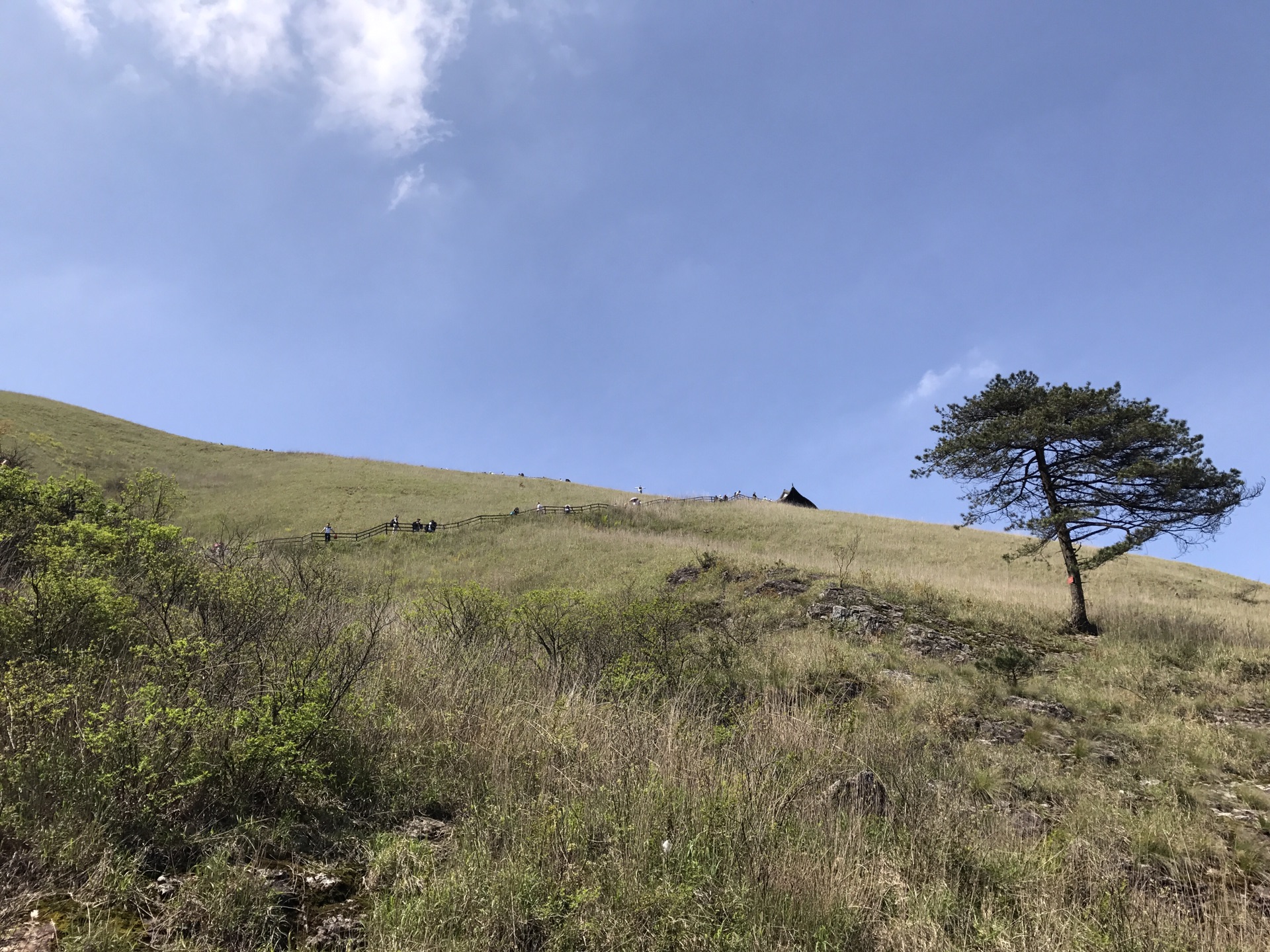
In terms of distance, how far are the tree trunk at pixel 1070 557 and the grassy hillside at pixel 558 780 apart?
12.6 feet

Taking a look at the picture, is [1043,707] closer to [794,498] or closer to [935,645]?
[935,645]

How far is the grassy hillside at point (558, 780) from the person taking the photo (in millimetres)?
3719

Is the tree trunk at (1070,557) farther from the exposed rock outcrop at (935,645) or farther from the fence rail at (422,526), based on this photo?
the fence rail at (422,526)

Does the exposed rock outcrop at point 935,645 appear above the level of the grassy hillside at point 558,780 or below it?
above

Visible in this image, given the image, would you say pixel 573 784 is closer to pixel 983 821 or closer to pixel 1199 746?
pixel 983 821

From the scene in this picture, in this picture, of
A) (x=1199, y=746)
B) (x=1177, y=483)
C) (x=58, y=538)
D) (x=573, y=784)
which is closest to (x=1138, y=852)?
(x=1199, y=746)

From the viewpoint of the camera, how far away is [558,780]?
529 centimetres

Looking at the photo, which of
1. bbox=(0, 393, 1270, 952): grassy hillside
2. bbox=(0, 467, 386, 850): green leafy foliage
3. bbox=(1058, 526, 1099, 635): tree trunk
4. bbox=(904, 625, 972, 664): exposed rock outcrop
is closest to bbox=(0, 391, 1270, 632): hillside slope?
bbox=(1058, 526, 1099, 635): tree trunk

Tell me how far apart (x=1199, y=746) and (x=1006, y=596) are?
12.2m

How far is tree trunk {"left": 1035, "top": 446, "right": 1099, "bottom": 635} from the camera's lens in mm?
17609

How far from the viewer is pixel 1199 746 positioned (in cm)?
963

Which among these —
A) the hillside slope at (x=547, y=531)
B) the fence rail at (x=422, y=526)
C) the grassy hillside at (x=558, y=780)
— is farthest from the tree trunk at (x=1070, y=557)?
the fence rail at (x=422, y=526)

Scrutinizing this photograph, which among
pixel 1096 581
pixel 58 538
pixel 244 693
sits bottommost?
pixel 244 693

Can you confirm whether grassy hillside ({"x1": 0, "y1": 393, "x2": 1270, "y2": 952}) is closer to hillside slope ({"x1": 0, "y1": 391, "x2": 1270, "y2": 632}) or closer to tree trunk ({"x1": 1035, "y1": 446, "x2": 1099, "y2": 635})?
tree trunk ({"x1": 1035, "y1": 446, "x2": 1099, "y2": 635})
